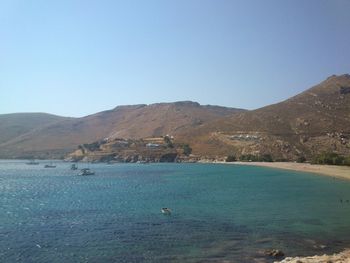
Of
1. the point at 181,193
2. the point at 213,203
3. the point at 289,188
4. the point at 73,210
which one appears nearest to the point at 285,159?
the point at 289,188

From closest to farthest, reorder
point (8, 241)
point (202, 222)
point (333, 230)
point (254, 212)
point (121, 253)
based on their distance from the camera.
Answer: point (121, 253) < point (8, 241) < point (333, 230) < point (202, 222) < point (254, 212)

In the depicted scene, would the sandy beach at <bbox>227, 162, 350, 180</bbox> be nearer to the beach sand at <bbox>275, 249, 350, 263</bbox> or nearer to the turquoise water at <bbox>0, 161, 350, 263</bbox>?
the turquoise water at <bbox>0, 161, 350, 263</bbox>

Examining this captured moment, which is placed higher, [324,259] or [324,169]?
[324,169]

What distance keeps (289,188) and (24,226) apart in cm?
5747

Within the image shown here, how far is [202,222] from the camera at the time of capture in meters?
49.6

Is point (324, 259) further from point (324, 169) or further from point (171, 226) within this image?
point (324, 169)

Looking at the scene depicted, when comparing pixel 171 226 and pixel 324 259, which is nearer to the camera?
pixel 324 259

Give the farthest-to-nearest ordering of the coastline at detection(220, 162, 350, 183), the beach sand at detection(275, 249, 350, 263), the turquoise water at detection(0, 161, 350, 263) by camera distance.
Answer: the coastline at detection(220, 162, 350, 183), the turquoise water at detection(0, 161, 350, 263), the beach sand at detection(275, 249, 350, 263)

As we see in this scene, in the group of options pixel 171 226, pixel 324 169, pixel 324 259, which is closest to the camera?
pixel 324 259

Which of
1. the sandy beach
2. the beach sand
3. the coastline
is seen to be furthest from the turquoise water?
the sandy beach

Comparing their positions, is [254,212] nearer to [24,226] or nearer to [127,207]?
[127,207]

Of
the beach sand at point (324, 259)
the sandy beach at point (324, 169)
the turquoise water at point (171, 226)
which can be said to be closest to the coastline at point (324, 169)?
the sandy beach at point (324, 169)

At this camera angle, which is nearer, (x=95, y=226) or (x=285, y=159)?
(x=95, y=226)

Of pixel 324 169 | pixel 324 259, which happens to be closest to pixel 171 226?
pixel 324 259
